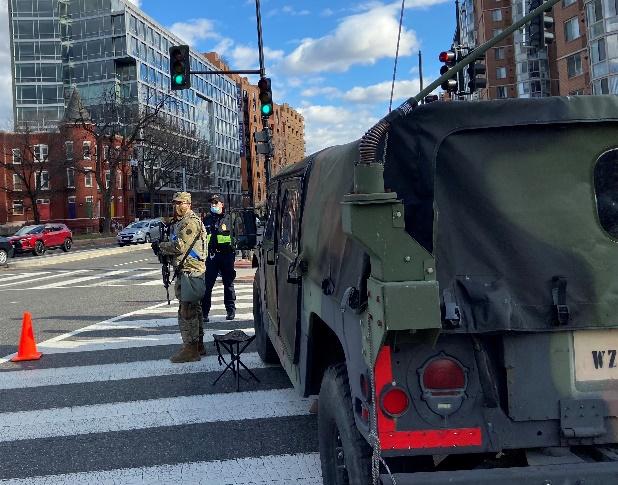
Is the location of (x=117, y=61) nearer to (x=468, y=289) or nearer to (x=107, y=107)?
(x=107, y=107)

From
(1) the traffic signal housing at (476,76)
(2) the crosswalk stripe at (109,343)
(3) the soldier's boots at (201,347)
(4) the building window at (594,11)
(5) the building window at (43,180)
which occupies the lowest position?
(2) the crosswalk stripe at (109,343)

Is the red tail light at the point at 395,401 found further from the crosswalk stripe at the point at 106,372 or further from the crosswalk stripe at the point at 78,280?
the crosswalk stripe at the point at 78,280

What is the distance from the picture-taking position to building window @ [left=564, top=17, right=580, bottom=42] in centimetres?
4690

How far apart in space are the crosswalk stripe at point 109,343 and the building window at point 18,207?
210ft

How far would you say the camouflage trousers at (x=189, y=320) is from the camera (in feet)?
23.7

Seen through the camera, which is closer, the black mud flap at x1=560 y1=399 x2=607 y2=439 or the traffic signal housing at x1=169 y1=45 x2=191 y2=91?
the black mud flap at x1=560 y1=399 x2=607 y2=439

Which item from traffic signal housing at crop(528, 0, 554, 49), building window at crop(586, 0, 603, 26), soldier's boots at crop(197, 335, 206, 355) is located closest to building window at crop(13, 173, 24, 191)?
building window at crop(586, 0, 603, 26)

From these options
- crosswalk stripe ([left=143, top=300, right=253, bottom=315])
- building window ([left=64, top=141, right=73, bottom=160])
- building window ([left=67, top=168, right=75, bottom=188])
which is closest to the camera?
crosswalk stripe ([left=143, top=300, right=253, bottom=315])

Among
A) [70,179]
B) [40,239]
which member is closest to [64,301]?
[40,239]

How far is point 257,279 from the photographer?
7020 millimetres

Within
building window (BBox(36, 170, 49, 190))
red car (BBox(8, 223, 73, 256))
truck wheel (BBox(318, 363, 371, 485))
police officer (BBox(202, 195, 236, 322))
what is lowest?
truck wheel (BBox(318, 363, 371, 485))

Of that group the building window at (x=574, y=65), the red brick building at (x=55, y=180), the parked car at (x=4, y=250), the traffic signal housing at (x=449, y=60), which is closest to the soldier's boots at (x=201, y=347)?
the traffic signal housing at (x=449, y=60)

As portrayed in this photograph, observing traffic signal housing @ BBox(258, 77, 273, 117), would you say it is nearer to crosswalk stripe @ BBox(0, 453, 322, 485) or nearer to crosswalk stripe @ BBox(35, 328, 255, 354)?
crosswalk stripe @ BBox(35, 328, 255, 354)

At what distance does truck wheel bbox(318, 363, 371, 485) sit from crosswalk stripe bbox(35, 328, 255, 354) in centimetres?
575
